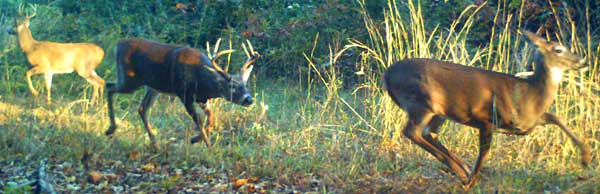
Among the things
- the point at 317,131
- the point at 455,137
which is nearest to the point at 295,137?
the point at 317,131

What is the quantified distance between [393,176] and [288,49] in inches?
205

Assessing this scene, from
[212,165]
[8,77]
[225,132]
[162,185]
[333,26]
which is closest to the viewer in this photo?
[162,185]

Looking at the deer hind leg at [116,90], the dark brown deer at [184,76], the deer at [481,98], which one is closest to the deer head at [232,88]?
the dark brown deer at [184,76]

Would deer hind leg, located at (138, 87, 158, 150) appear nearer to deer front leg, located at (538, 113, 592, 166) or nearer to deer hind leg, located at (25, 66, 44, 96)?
deer hind leg, located at (25, 66, 44, 96)

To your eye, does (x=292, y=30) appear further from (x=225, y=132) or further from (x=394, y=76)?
(x=394, y=76)

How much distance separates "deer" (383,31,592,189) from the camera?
610cm

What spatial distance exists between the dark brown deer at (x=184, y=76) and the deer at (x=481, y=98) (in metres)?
2.00

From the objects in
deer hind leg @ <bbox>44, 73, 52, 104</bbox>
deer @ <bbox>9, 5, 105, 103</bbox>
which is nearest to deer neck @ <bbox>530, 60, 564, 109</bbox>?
deer @ <bbox>9, 5, 105, 103</bbox>

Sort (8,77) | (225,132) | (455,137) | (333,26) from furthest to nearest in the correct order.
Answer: (333,26), (8,77), (225,132), (455,137)

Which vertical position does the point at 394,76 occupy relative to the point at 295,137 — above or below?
above

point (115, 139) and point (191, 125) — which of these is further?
point (191, 125)

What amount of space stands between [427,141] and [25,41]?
6325 mm

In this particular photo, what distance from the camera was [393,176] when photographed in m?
6.50

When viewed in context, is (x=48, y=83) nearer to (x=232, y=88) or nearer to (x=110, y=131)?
(x=110, y=131)
